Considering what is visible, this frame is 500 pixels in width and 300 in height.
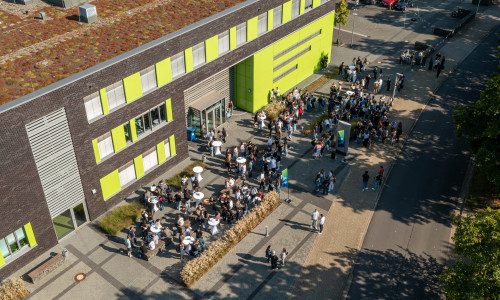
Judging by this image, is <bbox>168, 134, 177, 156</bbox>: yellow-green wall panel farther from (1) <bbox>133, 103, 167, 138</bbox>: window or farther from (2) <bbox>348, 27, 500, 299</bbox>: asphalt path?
(2) <bbox>348, 27, 500, 299</bbox>: asphalt path

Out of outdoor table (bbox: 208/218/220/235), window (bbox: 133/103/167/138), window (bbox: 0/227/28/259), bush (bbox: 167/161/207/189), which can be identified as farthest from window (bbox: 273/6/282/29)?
window (bbox: 0/227/28/259)

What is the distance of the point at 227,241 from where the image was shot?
27.9 metres

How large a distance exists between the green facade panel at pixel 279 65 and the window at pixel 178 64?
8.39m

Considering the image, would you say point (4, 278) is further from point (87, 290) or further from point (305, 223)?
point (305, 223)

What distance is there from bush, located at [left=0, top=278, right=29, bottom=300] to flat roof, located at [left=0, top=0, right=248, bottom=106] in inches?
378

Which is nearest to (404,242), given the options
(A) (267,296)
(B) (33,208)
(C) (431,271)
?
(C) (431,271)

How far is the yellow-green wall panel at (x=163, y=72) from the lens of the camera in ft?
100

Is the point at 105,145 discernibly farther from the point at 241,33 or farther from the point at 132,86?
the point at 241,33

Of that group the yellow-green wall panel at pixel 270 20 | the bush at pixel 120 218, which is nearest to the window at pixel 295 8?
the yellow-green wall panel at pixel 270 20

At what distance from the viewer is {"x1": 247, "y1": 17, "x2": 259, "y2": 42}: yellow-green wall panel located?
36.7 meters

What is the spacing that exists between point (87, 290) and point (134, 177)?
905cm

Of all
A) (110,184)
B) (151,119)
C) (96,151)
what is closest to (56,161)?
(96,151)

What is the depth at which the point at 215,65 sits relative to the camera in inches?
1380

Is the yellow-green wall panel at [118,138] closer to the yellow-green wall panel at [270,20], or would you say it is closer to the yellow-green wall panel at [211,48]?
the yellow-green wall panel at [211,48]
